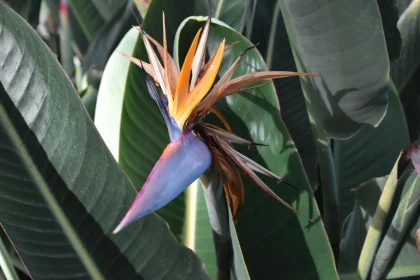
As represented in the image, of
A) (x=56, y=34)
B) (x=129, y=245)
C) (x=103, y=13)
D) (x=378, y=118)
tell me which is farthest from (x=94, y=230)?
(x=56, y=34)

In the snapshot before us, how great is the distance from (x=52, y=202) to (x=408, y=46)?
623 mm

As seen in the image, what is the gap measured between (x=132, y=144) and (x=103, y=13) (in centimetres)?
51

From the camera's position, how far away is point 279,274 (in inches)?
22.4

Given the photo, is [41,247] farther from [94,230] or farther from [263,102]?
[263,102]

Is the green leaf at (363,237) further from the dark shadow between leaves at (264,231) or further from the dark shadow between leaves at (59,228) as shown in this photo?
the dark shadow between leaves at (59,228)

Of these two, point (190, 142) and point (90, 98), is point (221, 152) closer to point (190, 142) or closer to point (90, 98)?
point (190, 142)

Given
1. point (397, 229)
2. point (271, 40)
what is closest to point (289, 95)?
point (271, 40)

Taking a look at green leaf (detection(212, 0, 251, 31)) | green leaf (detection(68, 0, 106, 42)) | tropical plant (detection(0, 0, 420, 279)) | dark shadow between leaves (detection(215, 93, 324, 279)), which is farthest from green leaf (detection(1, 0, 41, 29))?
dark shadow between leaves (detection(215, 93, 324, 279))

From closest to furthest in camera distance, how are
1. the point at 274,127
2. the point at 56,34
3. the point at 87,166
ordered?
the point at 87,166 < the point at 274,127 < the point at 56,34

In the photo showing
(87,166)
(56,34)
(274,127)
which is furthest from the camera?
(56,34)

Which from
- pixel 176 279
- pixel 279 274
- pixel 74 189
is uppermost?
pixel 74 189

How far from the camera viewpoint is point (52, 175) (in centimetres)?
44

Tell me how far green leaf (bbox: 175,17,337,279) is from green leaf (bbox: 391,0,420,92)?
355mm

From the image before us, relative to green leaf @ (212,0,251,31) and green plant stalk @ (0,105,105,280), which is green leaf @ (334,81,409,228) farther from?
green plant stalk @ (0,105,105,280)
